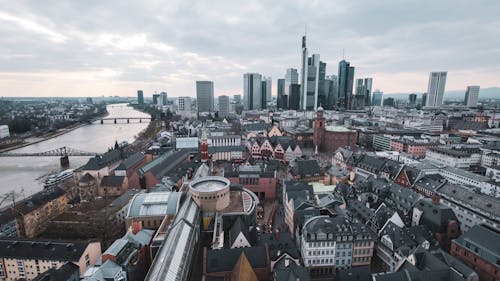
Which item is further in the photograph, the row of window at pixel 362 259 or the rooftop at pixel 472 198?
the rooftop at pixel 472 198

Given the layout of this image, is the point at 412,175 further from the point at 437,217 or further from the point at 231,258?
the point at 231,258

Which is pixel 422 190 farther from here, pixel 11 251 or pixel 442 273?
pixel 11 251

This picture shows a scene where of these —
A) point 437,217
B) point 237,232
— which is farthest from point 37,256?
point 437,217

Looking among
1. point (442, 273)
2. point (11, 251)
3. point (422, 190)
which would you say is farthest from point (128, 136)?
point (442, 273)

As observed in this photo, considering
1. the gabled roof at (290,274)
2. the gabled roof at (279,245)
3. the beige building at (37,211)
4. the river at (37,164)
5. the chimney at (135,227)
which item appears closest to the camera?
the gabled roof at (290,274)

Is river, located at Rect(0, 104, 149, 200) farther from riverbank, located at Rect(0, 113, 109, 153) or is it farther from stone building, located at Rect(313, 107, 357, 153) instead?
stone building, located at Rect(313, 107, 357, 153)

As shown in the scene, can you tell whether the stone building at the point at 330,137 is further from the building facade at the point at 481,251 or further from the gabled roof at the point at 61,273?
the gabled roof at the point at 61,273

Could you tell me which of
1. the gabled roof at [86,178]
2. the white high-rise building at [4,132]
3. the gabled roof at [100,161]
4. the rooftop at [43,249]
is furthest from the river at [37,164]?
the rooftop at [43,249]

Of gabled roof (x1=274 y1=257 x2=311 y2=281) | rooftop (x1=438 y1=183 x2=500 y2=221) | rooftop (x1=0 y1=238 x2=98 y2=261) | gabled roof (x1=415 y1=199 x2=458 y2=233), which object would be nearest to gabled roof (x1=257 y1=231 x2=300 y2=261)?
gabled roof (x1=274 y1=257 x2=311 y2=281)
